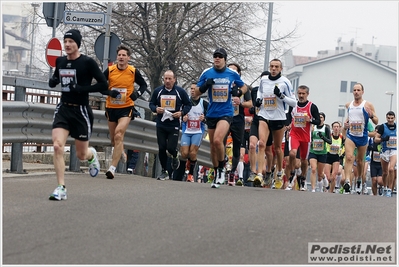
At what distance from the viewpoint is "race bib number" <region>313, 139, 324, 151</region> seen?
20.2 meters

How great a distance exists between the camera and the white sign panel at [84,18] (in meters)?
18.2

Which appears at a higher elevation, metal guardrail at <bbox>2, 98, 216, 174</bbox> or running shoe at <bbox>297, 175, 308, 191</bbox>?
metal guardrail at <bbox>2, 98, 216, 174</bbox>

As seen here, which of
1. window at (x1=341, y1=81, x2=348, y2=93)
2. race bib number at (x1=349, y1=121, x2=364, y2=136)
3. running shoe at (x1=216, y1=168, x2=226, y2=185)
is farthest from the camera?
window at (x1=341, y1=81, x2=348, y2=93)

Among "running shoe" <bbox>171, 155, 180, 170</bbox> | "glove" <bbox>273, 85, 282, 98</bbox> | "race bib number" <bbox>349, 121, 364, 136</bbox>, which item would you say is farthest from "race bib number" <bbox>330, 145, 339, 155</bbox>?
"glove" <bbox>273, 85, 282, 98</bbox>

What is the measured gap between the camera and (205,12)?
28.5m

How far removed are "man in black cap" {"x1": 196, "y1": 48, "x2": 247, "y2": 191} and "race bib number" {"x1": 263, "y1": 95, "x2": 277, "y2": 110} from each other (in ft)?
4.64

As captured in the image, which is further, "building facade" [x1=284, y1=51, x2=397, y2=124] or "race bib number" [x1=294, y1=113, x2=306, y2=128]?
"building facade" [x1=284, y1=51, x2=397, y2=124]

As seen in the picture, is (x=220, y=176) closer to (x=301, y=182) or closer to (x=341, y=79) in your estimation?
(x=301, y=182)

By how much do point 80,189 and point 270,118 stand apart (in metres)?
4.56

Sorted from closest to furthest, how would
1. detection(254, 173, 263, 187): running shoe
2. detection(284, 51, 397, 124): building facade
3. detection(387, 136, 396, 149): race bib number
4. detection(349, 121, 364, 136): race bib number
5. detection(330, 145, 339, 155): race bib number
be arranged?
1. detection(254, 173, 263, 187): running shoe
2. detection(349, 121, 364, 136): race bib number
3. detection(387, 136, 396, 149): race bib number
4. detection(330, 145, 339, 155): race bib number
5. detection(284, 51, 397, 124): building facade

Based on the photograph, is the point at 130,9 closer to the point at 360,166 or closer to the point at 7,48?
the point at 360,166

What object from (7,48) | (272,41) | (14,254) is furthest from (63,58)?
(7,48)

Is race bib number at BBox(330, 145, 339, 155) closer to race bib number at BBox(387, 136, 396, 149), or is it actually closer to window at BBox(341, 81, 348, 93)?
race bib number at BBox(387, 136, 396, 149)

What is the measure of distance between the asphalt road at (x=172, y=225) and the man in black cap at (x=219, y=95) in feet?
4.56
